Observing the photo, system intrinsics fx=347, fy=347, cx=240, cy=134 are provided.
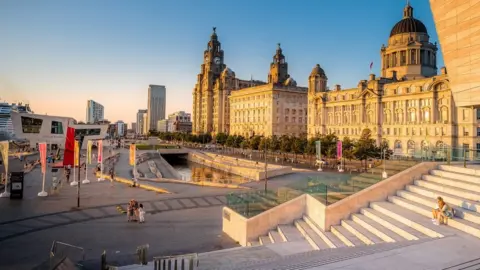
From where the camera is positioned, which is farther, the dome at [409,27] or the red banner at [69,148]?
the dome at [409,27]

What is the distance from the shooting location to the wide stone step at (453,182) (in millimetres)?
14195

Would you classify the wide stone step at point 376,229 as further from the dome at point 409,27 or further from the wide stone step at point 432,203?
the dome at point 409,27

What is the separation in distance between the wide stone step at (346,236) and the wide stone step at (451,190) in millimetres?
4735

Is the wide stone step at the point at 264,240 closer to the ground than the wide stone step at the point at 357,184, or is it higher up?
closer to the ground

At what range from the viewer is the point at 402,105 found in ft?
249

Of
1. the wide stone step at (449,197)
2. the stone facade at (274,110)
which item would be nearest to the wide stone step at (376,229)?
the wide stone step at (449,197)

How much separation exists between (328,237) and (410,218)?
10.2 ft

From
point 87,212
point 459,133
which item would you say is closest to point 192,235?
point 87,212

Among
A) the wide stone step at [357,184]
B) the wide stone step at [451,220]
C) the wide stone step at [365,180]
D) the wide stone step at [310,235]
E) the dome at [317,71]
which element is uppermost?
the dome at [317,71]

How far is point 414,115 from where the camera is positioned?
73438 millimetres

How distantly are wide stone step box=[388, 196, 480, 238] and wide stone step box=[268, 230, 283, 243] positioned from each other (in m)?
5.41

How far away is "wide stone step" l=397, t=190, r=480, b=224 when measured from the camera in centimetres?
1185

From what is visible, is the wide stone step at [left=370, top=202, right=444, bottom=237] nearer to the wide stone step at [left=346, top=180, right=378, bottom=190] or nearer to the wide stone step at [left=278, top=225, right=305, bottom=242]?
the wide stone step at [left=346, top=180, right=378, bottom=190]

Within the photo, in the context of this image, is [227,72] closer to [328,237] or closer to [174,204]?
[174,204]
